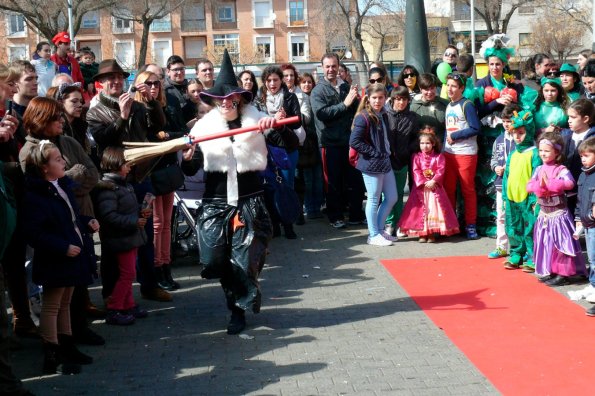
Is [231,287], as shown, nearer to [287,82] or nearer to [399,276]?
[399,276]

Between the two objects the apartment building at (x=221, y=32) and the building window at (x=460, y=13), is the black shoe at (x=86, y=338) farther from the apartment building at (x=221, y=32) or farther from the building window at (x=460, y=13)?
the building window at (x=460, y=13)

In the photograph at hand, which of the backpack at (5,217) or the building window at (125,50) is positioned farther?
the building window at (125,50)

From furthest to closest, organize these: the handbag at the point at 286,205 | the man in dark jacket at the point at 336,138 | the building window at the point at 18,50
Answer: the building window at the point at 18,50, the man in dark jacket at the point at 336,138, the handbag at the point at 286,205

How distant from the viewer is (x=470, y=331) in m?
6.45

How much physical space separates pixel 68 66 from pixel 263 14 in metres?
60.8

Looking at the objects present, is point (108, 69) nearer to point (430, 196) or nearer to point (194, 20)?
point (430, 196)

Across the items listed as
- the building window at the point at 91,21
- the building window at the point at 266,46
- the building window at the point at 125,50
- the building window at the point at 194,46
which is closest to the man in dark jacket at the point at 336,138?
the building window at the point at 266,46

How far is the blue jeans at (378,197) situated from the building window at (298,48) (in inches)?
2386

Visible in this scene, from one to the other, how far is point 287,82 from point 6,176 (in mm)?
5901

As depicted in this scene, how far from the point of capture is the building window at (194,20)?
69.7 metres

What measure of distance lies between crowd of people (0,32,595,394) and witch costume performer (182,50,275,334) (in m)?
0.01

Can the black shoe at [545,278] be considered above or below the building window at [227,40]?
below

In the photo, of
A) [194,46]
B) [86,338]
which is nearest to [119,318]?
[86,338]

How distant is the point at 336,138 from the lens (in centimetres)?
1073
